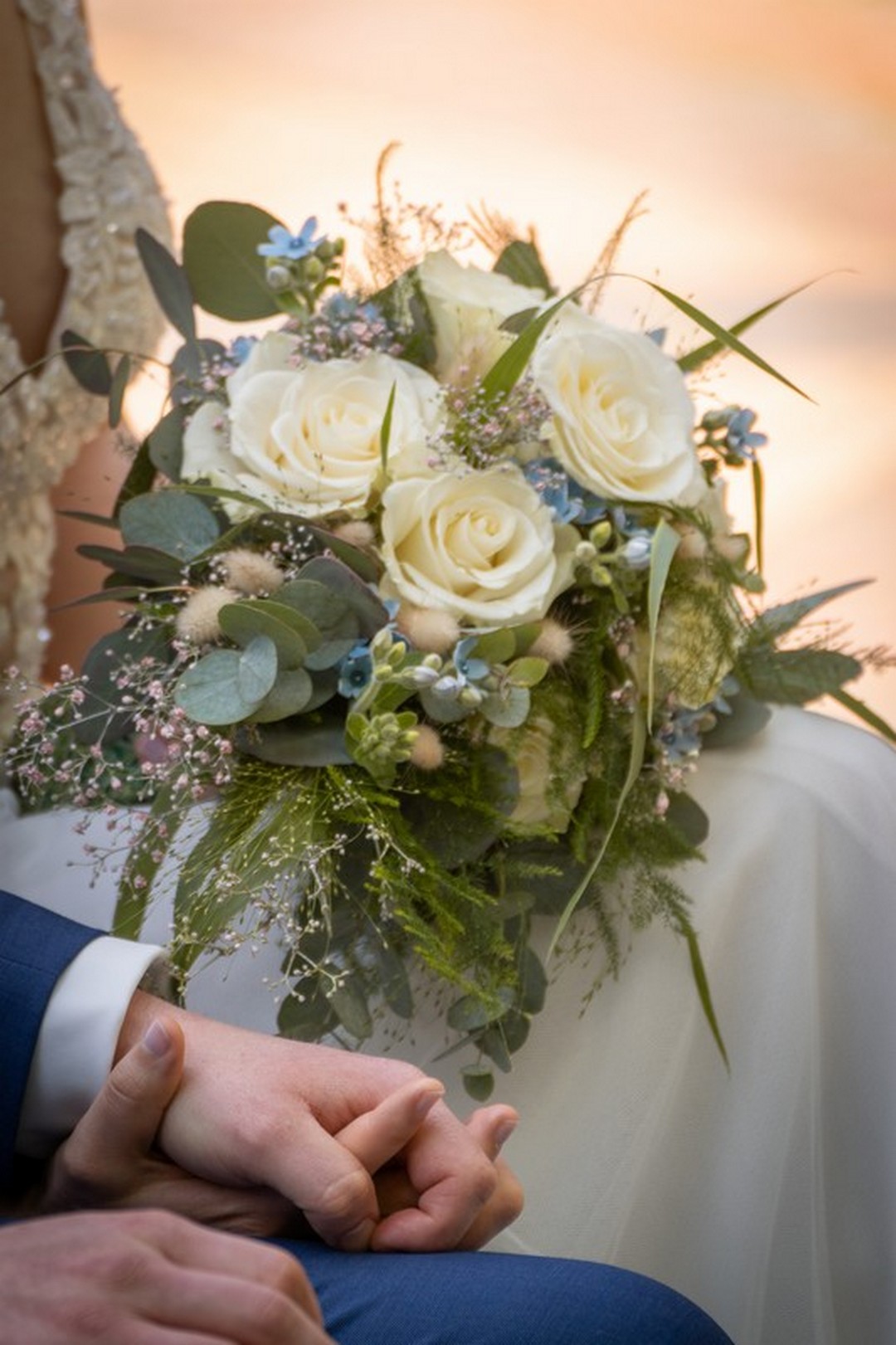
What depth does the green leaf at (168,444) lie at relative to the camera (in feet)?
3.44

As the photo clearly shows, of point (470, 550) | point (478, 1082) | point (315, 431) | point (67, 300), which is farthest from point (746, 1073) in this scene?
point (67, 300)

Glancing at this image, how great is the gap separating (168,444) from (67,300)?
0.50m

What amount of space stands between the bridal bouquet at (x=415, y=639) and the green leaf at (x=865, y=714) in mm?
80

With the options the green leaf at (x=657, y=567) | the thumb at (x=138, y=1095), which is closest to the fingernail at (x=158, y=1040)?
the thumb at (x=138, y=1095)

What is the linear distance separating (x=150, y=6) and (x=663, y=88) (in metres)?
1.11

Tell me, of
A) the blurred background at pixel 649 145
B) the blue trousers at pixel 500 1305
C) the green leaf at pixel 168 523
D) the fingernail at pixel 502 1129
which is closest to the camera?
the blue trousers at pixel 500 1305

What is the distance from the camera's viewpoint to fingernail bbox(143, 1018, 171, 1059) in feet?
2.40

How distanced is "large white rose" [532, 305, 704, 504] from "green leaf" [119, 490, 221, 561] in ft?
0.76

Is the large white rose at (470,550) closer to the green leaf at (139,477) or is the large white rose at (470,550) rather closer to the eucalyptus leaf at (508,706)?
the eucalyptus leaf at (508,706)

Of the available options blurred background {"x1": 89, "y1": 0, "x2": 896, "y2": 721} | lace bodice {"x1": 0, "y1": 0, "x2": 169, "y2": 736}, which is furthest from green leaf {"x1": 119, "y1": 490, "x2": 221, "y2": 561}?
blurred background {"x1": 89, "y1": 0, "x2": 896, "y2": 721}

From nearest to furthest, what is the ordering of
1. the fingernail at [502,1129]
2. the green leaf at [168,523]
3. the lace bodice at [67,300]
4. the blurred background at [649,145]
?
the fingernail at [502,1129]
the green leaf at [168,523]
the lace bodice at [67,300]
the blurred background at [649,145]

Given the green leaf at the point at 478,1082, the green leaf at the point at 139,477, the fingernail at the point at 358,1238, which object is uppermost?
the green leaf at the point at 139,477

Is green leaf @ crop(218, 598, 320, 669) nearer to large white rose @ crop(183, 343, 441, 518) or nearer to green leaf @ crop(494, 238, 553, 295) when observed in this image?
large white rose @ crop(183, 343, 441, 518)

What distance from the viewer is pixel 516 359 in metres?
0.98
